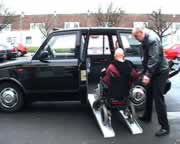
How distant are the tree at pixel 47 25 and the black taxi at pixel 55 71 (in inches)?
1944

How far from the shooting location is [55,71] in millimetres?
9266

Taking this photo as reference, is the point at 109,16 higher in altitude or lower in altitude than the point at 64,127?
higher

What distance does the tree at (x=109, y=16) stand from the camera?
2234 inches

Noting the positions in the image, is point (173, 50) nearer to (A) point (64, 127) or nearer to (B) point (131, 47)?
(B) point (131, 47)

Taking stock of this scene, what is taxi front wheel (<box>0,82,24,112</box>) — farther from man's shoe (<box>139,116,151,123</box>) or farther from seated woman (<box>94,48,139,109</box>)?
man's shoe (<box>139,116,151,123</box>)

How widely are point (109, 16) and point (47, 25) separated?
9.19 metres

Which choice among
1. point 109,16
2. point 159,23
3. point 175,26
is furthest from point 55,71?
point 175,26

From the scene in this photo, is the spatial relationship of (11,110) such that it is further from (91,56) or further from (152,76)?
(152,76)

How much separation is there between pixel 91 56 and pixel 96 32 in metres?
0.56

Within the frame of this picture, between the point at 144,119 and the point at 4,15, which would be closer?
the point at 144,119

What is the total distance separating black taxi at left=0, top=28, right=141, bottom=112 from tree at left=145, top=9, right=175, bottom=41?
4100 centimetres

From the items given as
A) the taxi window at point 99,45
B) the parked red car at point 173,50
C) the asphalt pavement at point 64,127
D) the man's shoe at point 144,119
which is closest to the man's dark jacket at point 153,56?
the asphalt pavement at point 64,127

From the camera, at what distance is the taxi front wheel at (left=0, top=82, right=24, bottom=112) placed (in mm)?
9398

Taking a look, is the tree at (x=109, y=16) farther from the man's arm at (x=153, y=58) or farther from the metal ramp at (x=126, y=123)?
the man's arm at (x=153, y=58)
